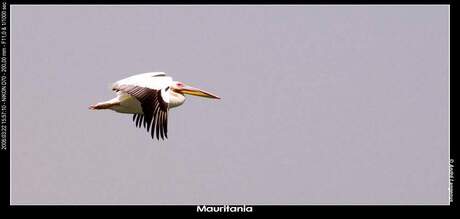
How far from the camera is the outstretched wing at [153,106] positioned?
979 cm

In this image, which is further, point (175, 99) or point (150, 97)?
point (175, 99)

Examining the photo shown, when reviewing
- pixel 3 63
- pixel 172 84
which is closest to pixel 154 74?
pixel 172 84

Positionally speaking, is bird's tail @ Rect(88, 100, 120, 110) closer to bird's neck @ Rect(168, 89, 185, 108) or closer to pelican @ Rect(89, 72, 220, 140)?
pelican @ Rect(89, 72, 220, 140)

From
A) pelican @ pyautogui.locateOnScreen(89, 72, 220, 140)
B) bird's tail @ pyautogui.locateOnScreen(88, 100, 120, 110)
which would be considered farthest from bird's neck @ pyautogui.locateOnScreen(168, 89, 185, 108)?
bird's tail @ pyautogui.locateOnScreen(88, 100, 120, 110)

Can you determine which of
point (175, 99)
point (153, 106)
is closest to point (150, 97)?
point (153, 106)

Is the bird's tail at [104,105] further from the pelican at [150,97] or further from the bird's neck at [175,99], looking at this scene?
the bird's neck at [175,99]

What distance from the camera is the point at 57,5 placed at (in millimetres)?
10695

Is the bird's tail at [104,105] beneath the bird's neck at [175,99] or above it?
beneath

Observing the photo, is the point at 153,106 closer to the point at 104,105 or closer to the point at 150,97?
the point at 150,97

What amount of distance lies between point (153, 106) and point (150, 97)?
214mm

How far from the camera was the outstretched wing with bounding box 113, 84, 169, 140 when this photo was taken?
979 centimetres

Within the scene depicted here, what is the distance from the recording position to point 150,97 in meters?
10.1

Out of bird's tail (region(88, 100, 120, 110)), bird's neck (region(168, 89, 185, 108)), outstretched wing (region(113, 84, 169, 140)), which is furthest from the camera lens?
Answer: bird's neck (region(168, 89, 185, 108))

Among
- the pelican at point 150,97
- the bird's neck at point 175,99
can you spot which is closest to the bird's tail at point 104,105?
the pelican at point 150,97
